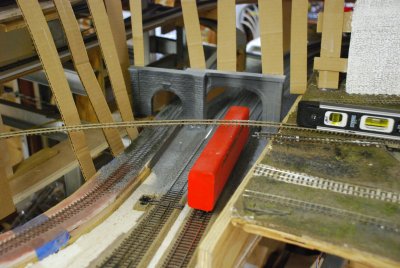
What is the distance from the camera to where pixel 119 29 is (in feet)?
8.80

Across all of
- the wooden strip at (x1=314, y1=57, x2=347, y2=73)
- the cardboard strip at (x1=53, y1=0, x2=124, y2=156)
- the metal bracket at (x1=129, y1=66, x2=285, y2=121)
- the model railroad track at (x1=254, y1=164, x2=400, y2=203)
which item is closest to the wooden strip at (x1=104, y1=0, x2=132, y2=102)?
the metal bracket at (x1=129, y1=66, x2=285, y2=121)

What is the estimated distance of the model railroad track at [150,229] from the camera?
1.71 meters

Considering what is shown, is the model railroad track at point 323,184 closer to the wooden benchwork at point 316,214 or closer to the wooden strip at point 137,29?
the wooden benchwork at point 316,214

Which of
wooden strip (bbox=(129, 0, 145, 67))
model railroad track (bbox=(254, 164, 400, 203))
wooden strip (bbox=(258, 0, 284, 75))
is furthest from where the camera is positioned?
wooden strip (bbox=(129, 0, 145, 67))

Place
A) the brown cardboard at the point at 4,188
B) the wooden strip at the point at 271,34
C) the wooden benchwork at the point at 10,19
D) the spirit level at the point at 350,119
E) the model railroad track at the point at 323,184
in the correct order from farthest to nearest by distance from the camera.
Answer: the wooden strip at the point at 271,34, the wooden benchwork at the point at 10,19, the brown cardboard at the point at 4,188, the spirit level at the point at 350,119, the model railroad track at the point at 323,184

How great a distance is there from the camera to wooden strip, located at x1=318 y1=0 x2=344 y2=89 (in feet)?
7.45

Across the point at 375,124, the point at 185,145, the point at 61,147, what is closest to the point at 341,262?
the point at 375,124

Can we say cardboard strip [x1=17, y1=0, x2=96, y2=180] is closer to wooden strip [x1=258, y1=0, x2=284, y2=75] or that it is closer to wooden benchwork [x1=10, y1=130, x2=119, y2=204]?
wooden benchwork [x1=10, y1=130, x2=119, y2=204]

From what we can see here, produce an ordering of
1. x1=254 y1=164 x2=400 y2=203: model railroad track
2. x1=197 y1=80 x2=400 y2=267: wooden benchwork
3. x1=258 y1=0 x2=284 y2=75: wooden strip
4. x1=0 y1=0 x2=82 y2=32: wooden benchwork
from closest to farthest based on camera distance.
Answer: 1. x1=197 y1=80 x2=400 y2=267: wooden benchwork
2. x1=254 y1=164 x2=400 y2=203: model railroad track
3. x1=0 y1=0 x2=82 y2=32: wooden benchwork
4. x1=258 y1=0 x2=284 y2=75: wooden strip

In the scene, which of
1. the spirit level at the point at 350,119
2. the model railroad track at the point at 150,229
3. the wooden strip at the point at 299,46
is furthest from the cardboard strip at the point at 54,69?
the wooden strip at the point at 299,46

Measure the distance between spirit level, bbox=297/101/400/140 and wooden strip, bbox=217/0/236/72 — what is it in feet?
2.11

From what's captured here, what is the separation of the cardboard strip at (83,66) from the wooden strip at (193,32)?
2.03ft

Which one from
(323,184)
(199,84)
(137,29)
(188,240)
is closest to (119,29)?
(137,29)

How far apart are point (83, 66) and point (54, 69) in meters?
0.21
